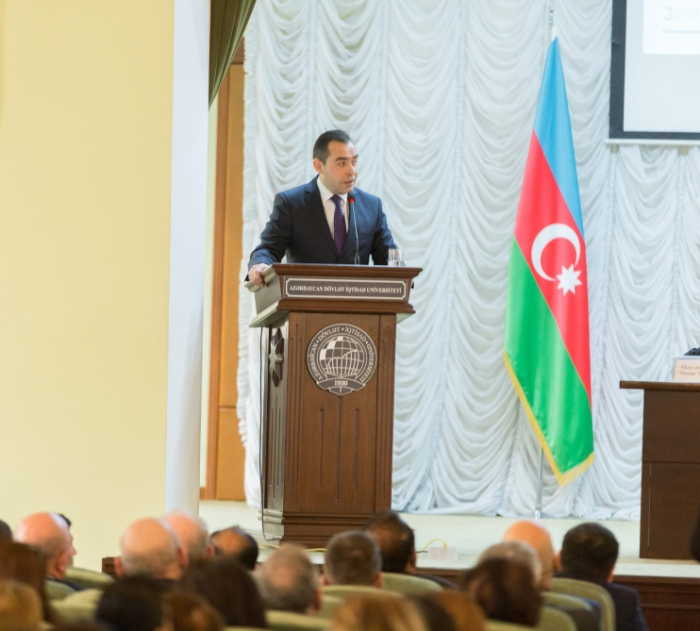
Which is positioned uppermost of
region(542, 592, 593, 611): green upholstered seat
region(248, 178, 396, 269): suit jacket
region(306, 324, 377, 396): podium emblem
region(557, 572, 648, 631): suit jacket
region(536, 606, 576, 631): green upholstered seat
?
region(248, 178, 396, 269): suit jacket

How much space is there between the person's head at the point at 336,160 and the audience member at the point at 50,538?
241 cm

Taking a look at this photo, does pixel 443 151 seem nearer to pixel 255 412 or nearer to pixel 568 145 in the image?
pixel 568 145

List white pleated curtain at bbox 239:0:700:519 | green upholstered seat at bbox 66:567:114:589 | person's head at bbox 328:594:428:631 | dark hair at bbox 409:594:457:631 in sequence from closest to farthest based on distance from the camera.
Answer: person's head at bbox 328:594:428:631
dark hair at bbox 409:594:457:631
green upholstered seat at bbox 66:567:114:589
white pleated curtain at bbox 239:0:700:519

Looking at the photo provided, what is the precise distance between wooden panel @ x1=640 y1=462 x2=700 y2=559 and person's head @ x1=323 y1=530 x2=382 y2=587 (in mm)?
2669

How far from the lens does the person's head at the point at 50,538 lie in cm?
287

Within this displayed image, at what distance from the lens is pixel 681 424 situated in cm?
499

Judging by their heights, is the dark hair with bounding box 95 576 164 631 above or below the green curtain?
below

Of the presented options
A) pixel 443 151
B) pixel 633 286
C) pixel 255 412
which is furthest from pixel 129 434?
pixel 633 286

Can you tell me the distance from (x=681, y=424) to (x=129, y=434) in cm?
248

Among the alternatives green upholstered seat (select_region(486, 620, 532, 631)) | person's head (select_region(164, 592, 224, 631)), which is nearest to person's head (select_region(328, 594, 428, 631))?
person's head (select_region(164, 592, 224, 631))

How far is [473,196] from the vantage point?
7.06 meters

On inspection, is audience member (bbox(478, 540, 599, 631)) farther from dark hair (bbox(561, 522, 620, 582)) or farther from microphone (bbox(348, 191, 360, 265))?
microphone (bbox(348, 191, 360, 265))

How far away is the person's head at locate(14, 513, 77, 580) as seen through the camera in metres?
2.87

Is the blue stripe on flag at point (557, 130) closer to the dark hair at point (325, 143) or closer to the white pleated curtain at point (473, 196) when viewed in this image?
the white pleated curtain at point (473, 196)
